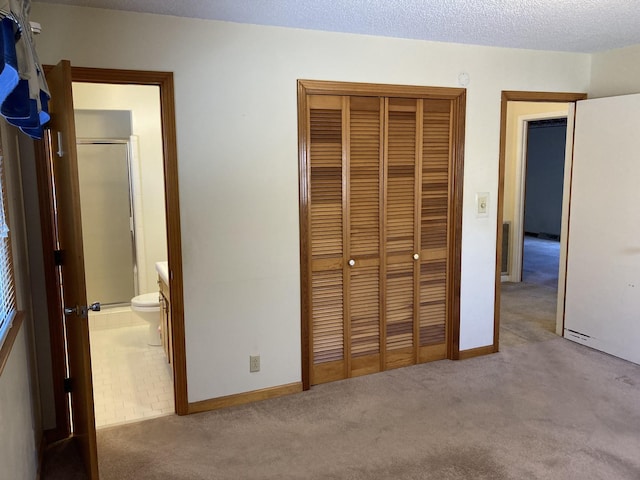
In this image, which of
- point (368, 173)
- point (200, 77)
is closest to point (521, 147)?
point (368, 173)

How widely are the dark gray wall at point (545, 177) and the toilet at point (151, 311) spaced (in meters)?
7.96

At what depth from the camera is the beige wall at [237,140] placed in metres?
2.74

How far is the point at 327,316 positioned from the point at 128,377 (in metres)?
1.55

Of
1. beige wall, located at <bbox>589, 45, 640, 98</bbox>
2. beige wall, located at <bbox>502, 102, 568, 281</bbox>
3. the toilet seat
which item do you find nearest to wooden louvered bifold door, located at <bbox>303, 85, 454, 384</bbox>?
beige wall, located at <bbox>589, 45, 640, 98</bbox>

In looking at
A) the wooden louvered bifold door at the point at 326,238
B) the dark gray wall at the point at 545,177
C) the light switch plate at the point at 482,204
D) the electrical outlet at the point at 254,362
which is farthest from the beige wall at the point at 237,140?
the dark gray wall at the point at 545,177

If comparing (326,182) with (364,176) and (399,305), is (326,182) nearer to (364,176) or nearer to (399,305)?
(364,176)

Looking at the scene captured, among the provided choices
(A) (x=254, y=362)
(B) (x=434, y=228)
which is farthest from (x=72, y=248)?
(B) (x=434, y=228)

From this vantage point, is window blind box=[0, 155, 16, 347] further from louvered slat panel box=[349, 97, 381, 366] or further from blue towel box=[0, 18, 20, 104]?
louvered slat panel box=[349, 97, 381, 366]

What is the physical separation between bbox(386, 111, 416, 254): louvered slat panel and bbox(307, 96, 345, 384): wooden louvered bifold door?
38cm

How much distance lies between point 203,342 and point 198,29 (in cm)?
183

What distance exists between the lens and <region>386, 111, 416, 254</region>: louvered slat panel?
3443mm

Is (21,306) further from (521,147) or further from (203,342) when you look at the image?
(521,147)

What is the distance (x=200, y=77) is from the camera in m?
2.88

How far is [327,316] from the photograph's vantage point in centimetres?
341
